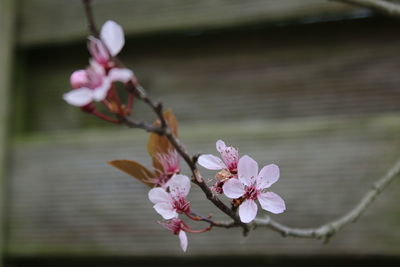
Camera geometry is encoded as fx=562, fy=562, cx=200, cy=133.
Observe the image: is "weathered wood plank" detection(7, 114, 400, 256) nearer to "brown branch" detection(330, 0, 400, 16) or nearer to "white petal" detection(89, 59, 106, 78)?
"brown branch" detection(330, 0, 400, 16)

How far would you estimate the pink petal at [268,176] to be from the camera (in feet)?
1.40

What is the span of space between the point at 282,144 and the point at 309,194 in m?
0.09

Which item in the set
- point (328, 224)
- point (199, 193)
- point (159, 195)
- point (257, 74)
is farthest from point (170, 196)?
point (257, 74)

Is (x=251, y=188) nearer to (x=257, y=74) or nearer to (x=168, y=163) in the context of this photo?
(x=168, y=163)

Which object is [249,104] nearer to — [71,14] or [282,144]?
[282,144]

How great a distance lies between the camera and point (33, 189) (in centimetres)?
100

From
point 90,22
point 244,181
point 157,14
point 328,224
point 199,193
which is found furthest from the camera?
point 157,14

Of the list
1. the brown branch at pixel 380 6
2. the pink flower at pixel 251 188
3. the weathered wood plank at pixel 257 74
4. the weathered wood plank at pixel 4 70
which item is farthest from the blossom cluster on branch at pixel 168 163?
the weathered wood plank at pixel 4 70

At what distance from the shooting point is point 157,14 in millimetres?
1009

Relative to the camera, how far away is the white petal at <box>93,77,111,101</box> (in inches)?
12.5

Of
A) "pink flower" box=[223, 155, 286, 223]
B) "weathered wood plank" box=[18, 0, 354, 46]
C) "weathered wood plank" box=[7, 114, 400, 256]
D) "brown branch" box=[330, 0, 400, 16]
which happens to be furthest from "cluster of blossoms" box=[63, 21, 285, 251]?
"weathered wood plank" box=[18, 0, 354, 46]

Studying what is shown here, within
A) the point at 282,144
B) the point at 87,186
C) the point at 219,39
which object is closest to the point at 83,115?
the point at 87,186

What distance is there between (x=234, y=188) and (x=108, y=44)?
143 mm

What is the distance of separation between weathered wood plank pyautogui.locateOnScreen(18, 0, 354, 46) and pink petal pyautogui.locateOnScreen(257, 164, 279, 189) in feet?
1.80
